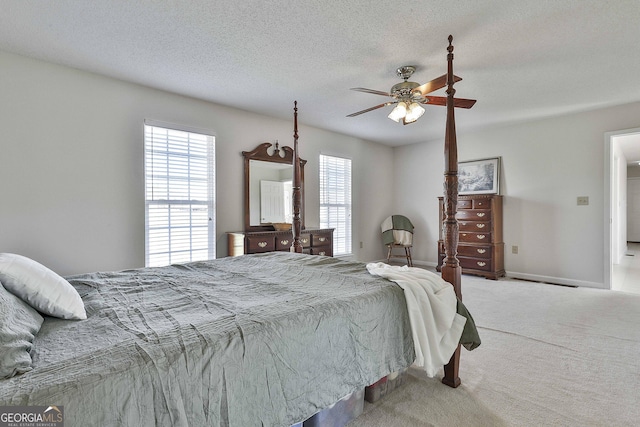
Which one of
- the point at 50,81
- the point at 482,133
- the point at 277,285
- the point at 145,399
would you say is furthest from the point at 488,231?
the point at 50,81

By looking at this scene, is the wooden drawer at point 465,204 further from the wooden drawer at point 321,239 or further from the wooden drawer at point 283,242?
the wooden drawer at point 283,242

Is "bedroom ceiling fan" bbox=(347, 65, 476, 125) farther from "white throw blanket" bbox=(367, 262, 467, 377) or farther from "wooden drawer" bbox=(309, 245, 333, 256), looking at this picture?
"wooden drawer" bbox=(309, 245, 333, 256)

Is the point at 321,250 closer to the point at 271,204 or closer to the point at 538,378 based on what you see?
the point at 271,204

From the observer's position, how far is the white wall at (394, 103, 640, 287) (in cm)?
425

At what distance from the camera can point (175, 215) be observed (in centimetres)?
364

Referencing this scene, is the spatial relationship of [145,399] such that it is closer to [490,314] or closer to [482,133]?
[490,314]

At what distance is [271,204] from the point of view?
14.5 ft

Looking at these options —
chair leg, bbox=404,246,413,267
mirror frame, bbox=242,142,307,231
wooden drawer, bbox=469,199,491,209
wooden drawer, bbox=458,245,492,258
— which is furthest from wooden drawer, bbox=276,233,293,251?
wooden drawer, bbox=469,199,491,209

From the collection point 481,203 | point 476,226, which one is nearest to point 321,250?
point 476,226

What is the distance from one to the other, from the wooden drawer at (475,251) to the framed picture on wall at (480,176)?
0.98 m

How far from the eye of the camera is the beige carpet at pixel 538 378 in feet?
5.38

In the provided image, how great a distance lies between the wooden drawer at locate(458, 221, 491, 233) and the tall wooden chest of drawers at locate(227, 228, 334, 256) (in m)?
2.19

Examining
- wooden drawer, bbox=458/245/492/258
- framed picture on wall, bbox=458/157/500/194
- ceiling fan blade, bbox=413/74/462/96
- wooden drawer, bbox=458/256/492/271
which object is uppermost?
ceiling fan blade, bbox=413/74/462/96

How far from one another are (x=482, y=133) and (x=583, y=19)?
10.6ft
